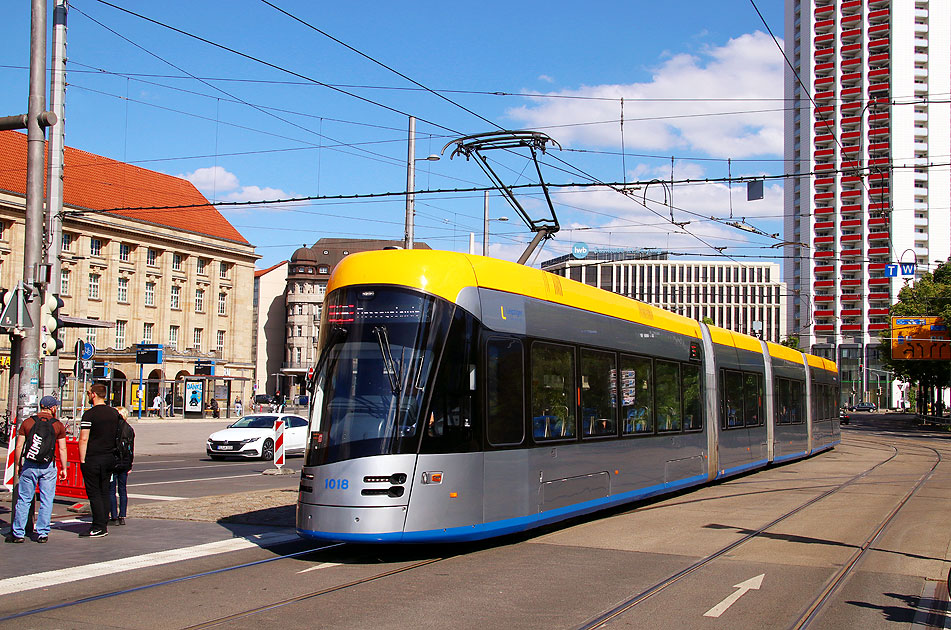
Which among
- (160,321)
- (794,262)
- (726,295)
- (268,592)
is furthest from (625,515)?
(726,295)

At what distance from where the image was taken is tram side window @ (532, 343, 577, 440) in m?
10.9

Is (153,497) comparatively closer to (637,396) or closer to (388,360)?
(637,396)

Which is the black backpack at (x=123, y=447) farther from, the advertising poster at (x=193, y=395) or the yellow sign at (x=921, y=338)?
the advertising poster at (x=193, y=395)

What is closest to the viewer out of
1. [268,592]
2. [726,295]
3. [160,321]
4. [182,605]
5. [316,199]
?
[182,605]

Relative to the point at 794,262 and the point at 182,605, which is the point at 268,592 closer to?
the point at 182,605

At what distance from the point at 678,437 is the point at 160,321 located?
214ft

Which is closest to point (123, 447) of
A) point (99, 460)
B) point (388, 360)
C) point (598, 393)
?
point (99, 460)

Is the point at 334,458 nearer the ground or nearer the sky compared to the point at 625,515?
nearer the sky

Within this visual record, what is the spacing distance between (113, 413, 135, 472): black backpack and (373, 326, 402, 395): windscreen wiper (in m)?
3.80

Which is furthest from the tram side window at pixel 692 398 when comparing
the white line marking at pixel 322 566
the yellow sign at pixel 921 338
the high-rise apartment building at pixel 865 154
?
the high-rise apartment building at pixel 865 154

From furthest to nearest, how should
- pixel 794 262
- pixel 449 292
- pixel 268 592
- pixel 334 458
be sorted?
pixel 794 262 → pixel 449 292 → pixel 334 458 → pixel 268 592

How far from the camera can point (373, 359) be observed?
942cm

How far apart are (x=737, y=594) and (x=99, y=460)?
7.09 metres

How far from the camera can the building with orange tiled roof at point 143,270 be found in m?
66.1
